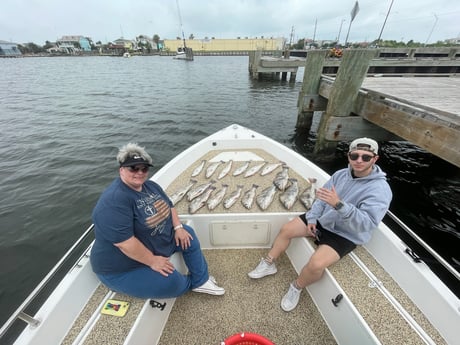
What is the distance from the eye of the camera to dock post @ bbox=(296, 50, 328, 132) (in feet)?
26.8

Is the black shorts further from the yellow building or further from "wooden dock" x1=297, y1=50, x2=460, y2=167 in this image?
the yellow building

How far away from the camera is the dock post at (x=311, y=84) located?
8.17m

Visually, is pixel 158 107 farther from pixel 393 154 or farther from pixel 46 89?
pixel 393 154

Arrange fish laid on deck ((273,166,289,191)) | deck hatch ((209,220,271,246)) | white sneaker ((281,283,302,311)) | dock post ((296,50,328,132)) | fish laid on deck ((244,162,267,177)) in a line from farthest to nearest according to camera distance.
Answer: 1. dock post ((296,50,328,132))
2. fish laid on deck ((244,162,267,177))
3. fish laid on deck ((273,166,289,191))
4. deck hatch ((209,220,271,246))
5. white sneaker ((281,283,302,311))

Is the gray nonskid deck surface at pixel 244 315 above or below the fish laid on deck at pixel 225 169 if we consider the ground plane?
below

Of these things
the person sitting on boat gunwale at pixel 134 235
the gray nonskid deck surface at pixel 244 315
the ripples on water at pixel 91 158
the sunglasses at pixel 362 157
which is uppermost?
the sunglasses at pixel 362 157

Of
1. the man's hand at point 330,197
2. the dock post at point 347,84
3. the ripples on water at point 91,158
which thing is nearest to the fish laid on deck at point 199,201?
the man's hand at point 330,197

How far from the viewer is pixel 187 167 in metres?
4.50

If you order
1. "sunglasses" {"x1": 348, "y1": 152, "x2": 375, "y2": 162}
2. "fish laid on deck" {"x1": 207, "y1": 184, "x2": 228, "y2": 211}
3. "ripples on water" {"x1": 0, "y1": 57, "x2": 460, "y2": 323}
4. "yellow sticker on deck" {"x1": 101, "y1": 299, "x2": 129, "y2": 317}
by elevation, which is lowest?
"ripples on water" {"x1": 0, "y1": 57, "x2": 460, "y2": 323}

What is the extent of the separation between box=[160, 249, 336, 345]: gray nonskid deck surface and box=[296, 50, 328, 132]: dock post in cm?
817

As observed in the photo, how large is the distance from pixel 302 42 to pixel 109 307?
310ft

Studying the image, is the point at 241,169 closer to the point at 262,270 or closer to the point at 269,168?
the point at 269,168

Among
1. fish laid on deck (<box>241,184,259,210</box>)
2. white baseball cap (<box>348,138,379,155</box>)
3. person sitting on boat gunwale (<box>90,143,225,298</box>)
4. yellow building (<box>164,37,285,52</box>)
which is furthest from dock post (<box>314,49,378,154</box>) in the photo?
yellow building (<box>164,37,285,52</box>)

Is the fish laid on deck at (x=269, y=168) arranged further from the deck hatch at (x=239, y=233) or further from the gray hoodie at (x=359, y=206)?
the gray hoodie at (x=359, y=206)
